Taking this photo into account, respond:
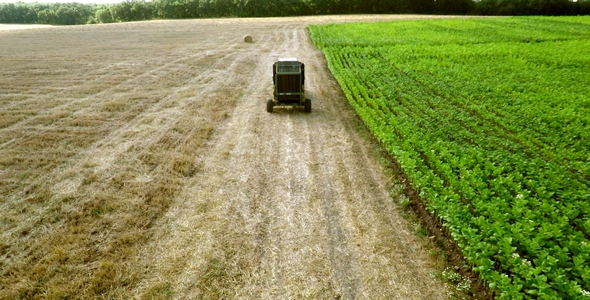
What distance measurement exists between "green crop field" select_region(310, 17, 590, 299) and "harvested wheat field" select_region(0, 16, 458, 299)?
1.00 meters

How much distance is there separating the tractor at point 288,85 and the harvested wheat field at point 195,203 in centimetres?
66

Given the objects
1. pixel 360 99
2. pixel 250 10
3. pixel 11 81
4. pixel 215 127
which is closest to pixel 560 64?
pixel 360 99

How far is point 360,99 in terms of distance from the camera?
16359 millimetres

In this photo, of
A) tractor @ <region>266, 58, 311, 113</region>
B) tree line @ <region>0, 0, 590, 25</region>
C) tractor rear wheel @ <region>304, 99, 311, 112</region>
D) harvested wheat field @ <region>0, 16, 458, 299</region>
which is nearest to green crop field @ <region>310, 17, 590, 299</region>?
harvested wheat field @ <region>0, 16, 458, 299</region>

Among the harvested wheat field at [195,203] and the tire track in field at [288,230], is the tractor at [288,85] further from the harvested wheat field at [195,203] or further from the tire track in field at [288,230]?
the tire track in field at [288,230]

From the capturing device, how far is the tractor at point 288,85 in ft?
50.3

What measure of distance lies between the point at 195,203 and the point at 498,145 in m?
9.25

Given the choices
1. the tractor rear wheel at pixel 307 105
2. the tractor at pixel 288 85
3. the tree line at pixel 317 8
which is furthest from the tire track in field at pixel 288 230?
the tree line at pixel 317 8

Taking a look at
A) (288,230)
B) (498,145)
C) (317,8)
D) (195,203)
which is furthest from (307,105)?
(317,8)

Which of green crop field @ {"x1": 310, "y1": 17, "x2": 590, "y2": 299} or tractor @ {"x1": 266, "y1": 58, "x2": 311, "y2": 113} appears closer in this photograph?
green crop field @ {"x1": 310, "y1": 17, "x2": 590, "y2": 299}

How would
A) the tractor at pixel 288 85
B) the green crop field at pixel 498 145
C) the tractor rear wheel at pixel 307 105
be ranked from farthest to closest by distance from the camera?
the tractor rear wheel at pixel 307 105
the tractor at pixel 288 85
the green crop field at pixel 498 145

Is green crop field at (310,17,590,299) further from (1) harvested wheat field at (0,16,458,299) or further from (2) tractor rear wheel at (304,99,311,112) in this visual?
(2) tractor rear wheel at (304,99,311,112)

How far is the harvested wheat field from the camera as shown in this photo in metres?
6.64

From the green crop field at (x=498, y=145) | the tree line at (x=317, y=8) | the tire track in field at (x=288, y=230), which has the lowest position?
the tire track in field at (x=288, y=230)
